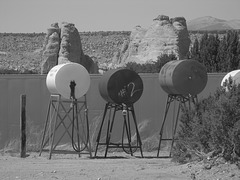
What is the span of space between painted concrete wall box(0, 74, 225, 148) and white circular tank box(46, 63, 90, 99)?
1.70 meters

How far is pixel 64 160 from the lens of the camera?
1403 cm

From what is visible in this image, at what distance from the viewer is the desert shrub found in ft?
34.8

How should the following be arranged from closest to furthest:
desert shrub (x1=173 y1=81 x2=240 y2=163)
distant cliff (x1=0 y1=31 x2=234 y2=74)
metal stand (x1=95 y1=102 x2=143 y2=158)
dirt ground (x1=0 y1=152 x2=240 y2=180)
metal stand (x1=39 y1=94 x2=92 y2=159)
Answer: dirt ground (x1=0 y1=152 x2=240 y2=180) < desert shrub (x1=173 y1=81 x2=240 y2=163) < metal stand (x1=95 y1=102 x2=143 y2=158) < metal stand (x1=39 y1=94 x2=92 y2=159) < distant cliff (x1=0 y1=31 x2=234 y2=74)

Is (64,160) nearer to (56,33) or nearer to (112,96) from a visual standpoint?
(112,96)

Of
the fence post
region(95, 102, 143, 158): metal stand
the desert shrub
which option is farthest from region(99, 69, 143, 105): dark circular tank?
the desert shrub

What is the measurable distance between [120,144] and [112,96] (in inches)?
53.6

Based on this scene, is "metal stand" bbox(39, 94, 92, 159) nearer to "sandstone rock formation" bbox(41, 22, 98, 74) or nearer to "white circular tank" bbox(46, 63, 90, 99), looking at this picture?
"white circular tank" bbox(46, 63, 90, 99)

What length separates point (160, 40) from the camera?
80188 millimetres

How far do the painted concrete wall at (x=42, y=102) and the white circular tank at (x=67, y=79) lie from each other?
5.57ft

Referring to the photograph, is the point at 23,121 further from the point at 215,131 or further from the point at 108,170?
the point at 215,131

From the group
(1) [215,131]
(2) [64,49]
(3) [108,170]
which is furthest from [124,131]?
(2) [64,49]

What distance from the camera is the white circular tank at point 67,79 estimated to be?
566 inches

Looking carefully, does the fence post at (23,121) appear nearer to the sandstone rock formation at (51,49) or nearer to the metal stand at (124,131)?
the metal stand at (124,131)

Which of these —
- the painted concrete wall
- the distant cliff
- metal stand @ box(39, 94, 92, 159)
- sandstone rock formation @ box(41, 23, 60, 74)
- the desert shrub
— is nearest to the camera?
the desert shrub
